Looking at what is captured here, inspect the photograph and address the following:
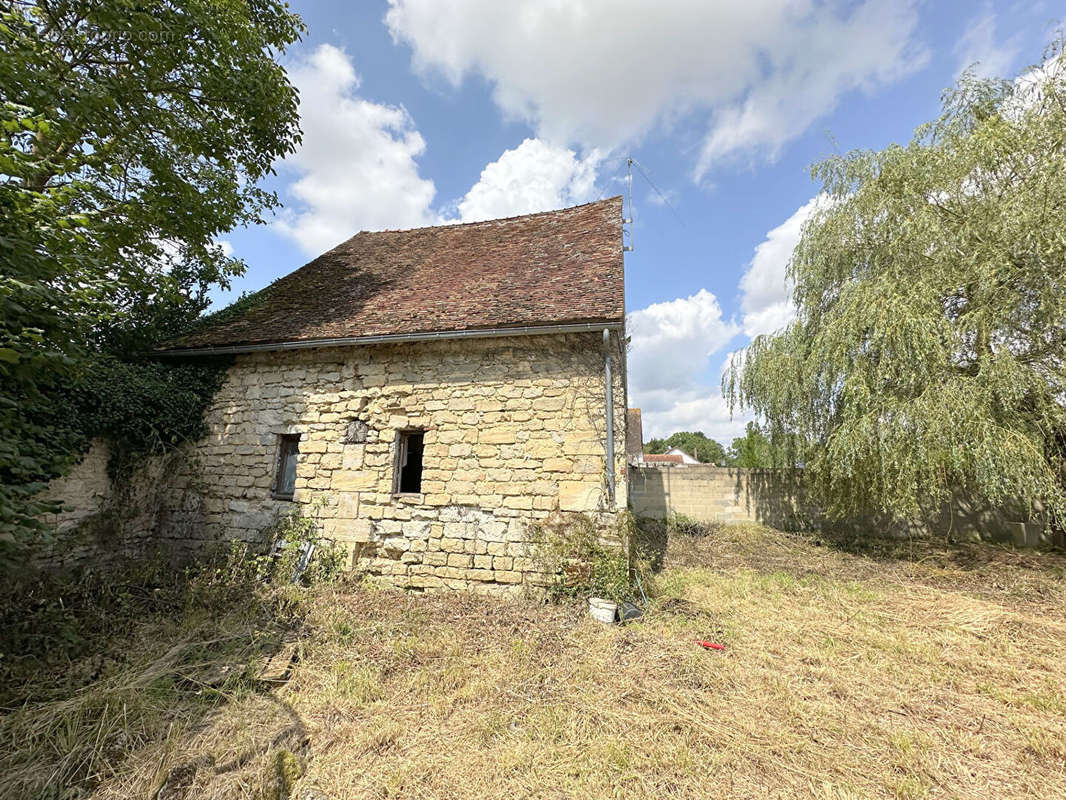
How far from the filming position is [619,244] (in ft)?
23.4

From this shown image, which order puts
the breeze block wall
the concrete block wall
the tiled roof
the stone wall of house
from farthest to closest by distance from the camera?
the concrete block wall → the stone wall of house → the tiled roof → the breeze block wall

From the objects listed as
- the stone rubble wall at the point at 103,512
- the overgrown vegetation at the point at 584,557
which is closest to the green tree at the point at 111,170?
the stone rubble wall at the point at 103,512

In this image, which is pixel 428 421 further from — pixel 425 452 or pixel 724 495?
pixel 724 495

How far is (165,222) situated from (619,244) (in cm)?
692

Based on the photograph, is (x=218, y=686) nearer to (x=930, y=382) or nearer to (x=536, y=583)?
(x=536, y=583)

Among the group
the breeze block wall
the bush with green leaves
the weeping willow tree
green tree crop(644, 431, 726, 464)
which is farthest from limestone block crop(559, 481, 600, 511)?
green tree crop(644, 431, 726, 464)

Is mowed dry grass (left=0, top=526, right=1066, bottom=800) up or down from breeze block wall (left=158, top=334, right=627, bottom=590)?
down

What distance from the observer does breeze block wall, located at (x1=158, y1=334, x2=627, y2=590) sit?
5406mm

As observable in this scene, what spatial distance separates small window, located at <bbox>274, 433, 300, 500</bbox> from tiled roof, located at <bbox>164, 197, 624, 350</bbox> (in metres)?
1.47

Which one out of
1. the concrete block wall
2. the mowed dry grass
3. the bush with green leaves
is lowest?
the mowed dry grass

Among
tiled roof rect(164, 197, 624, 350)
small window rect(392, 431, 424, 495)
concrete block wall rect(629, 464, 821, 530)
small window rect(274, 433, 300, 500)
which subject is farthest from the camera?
concrete block wall rect(629, 464, 821, 530)

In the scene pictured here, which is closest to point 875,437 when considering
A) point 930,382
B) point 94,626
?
point 930,382

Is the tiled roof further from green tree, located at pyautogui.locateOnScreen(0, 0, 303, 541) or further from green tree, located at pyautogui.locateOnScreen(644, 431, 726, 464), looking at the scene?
green tree, located at pyautogui.locateOnScreen(644, 431, 726, 464)

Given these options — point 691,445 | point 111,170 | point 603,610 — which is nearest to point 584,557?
point 603,610
